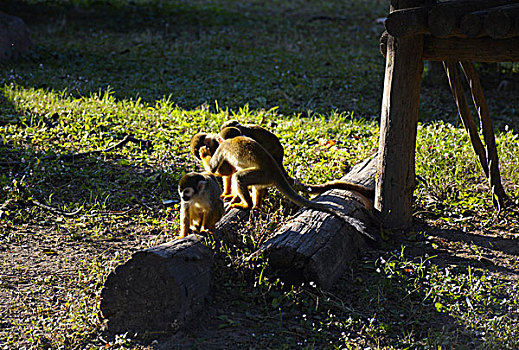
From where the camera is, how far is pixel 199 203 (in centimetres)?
457

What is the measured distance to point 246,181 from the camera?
500 centimetres

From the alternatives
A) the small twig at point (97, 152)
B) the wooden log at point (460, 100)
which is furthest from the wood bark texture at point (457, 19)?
the small twig at point (97, 152)

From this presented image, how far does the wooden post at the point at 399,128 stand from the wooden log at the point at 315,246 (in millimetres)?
356

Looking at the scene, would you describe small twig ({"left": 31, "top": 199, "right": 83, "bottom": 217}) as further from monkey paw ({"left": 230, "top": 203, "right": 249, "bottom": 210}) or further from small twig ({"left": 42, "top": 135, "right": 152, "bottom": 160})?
monkey paw ({"left": 230, "top": 203, "right": 249, "bottom": 210})

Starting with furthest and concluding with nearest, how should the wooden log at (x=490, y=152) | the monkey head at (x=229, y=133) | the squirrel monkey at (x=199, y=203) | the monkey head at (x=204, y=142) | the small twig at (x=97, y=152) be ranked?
the small twig at (x=97, y=152)
the wooden log at (x=490, y=152)
the monkey head at (x=204, y=142)
the monkey head at (x=229, y=133)
the squirrel monkey at (x=199, y=203)

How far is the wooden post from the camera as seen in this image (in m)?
5.06

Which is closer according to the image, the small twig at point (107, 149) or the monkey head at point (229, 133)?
the monkey head at point (229, 133)

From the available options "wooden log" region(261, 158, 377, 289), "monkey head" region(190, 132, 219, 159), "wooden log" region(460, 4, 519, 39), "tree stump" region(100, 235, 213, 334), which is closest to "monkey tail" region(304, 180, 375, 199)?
"wooden log" region(261, 158, 377, 289)

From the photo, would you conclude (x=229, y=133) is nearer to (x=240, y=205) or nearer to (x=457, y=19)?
(x=240, y=205)

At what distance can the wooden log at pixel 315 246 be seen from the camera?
4.26 meters

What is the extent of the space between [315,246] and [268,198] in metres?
1.50

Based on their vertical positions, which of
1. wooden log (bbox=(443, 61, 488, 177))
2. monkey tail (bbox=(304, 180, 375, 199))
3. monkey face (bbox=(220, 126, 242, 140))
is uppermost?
wooden log (bbox=(443, 61, 488, 177))

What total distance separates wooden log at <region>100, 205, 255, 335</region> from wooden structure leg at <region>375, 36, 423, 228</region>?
79.6 inches

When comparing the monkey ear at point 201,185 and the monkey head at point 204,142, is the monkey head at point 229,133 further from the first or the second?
the monkey ear at point 201,185
